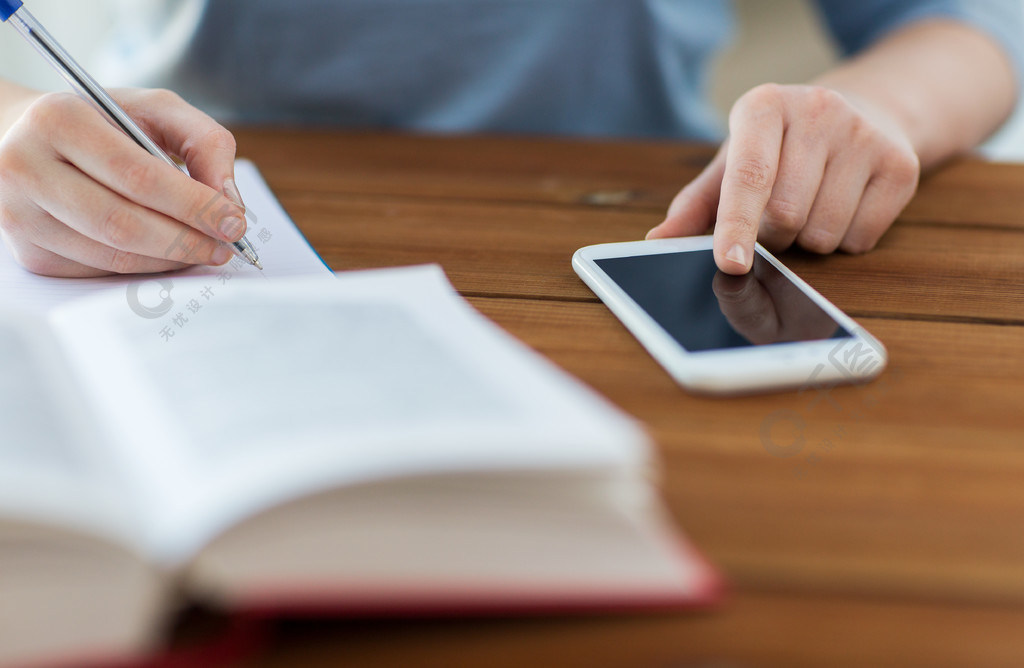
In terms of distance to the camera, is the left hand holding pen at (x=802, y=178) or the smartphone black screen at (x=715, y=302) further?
the left hand holding pen at (x=802, y=178)

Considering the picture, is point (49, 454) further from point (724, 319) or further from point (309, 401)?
point (724, 319)

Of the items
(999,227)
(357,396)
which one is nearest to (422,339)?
(357,396)

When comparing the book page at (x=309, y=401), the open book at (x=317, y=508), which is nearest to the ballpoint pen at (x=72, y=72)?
the book page at (x=309, y=401)

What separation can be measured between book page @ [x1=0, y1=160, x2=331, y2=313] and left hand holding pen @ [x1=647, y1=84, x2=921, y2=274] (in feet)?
0.85

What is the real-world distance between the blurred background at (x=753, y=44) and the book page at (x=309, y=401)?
146cm

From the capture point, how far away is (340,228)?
2.21 feet

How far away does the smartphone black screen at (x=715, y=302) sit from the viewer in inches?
18.0

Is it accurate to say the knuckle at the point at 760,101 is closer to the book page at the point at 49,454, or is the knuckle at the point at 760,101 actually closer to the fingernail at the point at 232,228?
the fingernail at the point at 232,228

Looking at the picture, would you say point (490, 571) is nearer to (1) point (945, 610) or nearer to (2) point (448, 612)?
(2) point (448, 612)

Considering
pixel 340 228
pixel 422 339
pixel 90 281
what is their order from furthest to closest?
pixel 340 228
pixel 90 281
pixel 422 339

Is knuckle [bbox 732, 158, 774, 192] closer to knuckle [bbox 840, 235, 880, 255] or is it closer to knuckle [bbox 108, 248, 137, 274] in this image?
knuckle [bbox 840, 235, 880, 255]

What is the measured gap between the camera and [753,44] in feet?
5.65

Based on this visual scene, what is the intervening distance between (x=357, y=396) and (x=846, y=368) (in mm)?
263

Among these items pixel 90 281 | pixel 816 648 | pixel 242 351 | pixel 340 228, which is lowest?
pixel 816 648
